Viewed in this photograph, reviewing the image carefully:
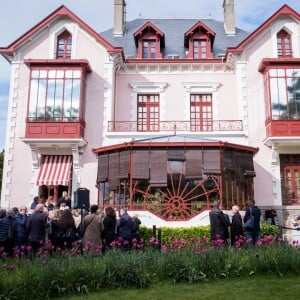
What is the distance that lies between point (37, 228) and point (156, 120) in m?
12.5

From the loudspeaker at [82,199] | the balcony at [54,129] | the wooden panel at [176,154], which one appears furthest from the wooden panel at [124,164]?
the loudspeaker at [82,199]

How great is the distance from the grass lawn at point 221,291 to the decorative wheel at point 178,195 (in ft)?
26.4

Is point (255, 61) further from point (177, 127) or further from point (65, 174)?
point (65, 174)

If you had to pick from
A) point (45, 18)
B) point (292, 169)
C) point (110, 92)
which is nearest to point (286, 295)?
point (292, 169)

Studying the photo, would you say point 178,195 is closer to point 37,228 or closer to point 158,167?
point 158,167

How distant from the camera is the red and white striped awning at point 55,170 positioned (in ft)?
62.6

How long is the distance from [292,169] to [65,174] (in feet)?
35.4

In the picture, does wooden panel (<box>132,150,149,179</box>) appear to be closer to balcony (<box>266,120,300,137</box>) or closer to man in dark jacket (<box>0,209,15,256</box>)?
balcony (<box>266,120,300,137</box>)

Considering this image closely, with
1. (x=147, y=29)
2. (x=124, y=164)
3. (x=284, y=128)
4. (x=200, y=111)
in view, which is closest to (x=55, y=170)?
(x=124, y=164)

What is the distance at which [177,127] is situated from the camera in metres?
20.4

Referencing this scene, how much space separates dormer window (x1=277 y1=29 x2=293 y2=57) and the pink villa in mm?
52

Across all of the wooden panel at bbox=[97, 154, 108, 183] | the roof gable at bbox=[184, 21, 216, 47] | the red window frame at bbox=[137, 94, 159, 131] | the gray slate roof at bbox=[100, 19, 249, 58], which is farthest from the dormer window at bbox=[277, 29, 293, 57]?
the wooden panel at bbox=[97, 154, 108, 183]

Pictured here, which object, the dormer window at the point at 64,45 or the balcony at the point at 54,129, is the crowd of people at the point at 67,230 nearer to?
the balcony at the point at 54,129

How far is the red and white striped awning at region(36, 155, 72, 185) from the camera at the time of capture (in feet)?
62.6
